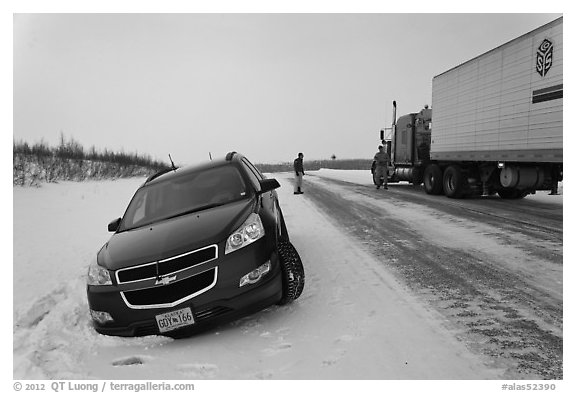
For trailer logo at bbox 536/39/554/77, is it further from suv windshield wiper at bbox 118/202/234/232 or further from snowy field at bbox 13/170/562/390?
suv windshield wiper at bbox 118/202/234/232

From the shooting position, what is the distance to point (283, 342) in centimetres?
309

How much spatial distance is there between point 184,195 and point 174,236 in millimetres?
1142

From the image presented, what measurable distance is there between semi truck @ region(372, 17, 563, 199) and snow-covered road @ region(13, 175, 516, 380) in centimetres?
605

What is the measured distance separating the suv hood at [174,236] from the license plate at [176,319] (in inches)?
18.8

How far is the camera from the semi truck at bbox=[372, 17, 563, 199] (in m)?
7.90

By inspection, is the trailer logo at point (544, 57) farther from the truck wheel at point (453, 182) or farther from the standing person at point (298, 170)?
the standing person at point (298, 170)

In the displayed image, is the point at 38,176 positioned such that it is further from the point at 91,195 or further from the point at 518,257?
the point at 518,257

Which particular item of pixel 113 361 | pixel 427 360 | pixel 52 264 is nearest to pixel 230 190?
pixel 113 361

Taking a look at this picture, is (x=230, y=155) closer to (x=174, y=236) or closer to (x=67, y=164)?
(x=174, y=236)

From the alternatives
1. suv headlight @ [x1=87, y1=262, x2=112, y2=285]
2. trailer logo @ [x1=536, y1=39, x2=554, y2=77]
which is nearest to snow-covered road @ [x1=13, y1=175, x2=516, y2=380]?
suv headlight @ [x1=87, y1=262, x2=112, y2=285]

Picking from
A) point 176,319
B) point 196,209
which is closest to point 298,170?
point 196,209

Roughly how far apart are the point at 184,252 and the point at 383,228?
526 cm

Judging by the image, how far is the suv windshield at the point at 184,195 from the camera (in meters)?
4.26

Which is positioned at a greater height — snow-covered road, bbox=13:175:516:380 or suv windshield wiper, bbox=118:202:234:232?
suv windshield wiper, bbox=118:202:234:232
